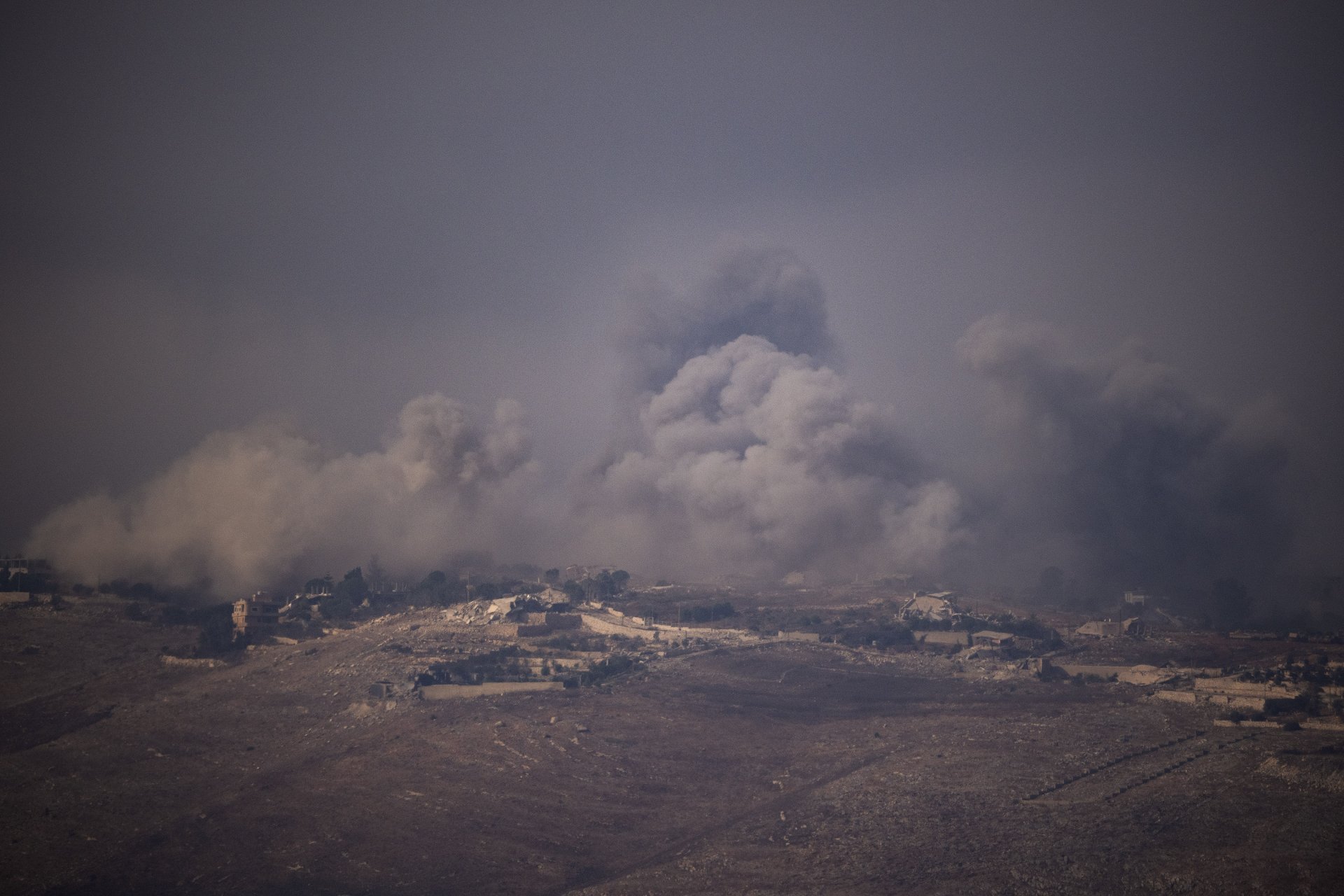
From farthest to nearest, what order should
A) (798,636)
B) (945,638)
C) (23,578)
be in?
(23,578) → (798,636) → (945,638)

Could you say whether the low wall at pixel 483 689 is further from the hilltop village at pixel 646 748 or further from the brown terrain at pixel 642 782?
the brown terrain at pixel 642 782

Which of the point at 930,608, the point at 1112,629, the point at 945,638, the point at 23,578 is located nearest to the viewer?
the point at 1112,629

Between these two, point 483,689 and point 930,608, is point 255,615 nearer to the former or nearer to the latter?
point 483,689

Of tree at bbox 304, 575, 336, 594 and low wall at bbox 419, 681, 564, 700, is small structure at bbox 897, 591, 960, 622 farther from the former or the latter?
tree at bbox 304, 575, 336, 594

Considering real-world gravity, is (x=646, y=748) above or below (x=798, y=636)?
below

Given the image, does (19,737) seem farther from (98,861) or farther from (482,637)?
(482,637)

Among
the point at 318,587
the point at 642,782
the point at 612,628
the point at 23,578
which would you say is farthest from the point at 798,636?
the point at 23,578

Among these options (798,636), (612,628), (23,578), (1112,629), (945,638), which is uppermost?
(23,578)
